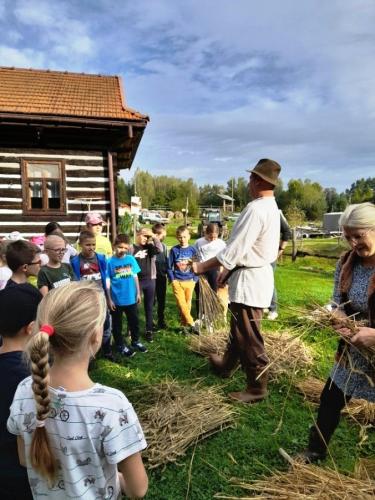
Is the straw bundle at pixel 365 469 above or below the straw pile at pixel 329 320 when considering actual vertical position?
below

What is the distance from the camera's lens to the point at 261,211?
122 inches

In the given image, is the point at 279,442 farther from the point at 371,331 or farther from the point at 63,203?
the point at 63,203

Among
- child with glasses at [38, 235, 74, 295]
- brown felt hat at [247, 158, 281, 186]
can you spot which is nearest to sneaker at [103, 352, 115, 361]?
child with glasses at [38, 235, 74, 295]

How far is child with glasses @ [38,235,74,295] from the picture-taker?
3631mm

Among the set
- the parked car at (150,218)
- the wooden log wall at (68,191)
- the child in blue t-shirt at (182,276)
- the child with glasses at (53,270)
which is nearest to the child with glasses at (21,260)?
the child with glasses at (53,270)

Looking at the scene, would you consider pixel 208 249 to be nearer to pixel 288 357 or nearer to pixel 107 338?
pixel 107 338

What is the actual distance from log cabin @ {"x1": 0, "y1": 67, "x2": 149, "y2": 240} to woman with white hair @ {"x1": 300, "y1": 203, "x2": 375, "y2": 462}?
6.84 metres

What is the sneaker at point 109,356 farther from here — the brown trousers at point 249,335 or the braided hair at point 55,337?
the braided hair at point 55,337

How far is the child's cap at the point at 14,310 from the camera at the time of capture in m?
1.62

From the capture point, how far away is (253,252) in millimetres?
3166

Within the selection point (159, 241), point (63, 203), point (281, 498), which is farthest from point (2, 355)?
point (63, 203)

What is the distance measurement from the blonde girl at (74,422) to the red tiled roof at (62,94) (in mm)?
7541

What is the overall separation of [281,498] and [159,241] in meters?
3.73

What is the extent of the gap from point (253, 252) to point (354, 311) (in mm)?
1116
